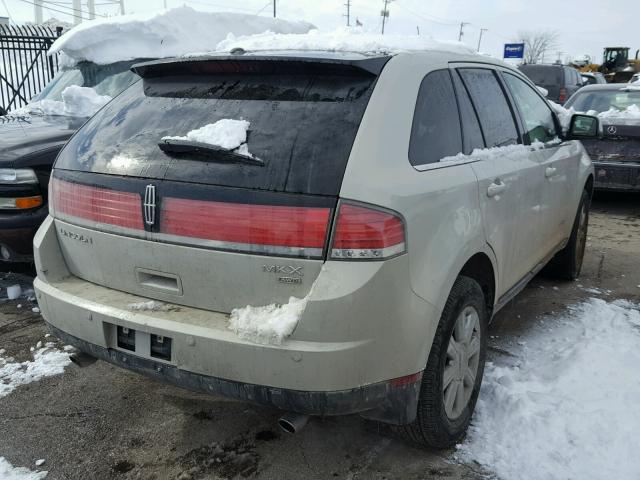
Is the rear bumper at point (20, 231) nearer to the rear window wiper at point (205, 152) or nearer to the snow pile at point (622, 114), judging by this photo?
the rear window wiper at point (205, 152)

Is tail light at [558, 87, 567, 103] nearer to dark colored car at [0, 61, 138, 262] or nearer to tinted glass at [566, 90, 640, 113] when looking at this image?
tinted glass at [566, 90, 640, 113]

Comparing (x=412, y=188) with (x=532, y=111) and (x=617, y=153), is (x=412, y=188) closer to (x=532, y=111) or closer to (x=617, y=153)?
(x=532, y=111)

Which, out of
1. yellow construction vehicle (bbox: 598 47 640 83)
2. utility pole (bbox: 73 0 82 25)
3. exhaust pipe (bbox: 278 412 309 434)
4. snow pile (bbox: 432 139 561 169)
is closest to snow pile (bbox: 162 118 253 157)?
snow pile (bbox: 432 139 561 169)

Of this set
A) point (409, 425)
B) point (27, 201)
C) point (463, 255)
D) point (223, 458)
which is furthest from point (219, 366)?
point (27, 201)

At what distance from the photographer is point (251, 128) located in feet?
7.77

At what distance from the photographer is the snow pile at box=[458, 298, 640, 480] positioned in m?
2.65

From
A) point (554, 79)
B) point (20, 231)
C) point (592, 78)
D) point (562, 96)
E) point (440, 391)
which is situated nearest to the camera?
point (440, 391)

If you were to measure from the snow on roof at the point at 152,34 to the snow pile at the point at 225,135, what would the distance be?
5553mm

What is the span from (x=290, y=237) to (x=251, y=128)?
50 cm

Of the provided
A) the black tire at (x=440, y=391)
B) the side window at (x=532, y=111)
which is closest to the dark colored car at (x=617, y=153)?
the side window at (x=532, y=111)

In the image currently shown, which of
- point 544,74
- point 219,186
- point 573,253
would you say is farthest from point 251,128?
point 544,74

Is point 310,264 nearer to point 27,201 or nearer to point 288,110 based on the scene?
point 288,110

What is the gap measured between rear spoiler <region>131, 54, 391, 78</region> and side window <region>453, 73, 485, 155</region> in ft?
1.94

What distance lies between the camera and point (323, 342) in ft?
6.98
